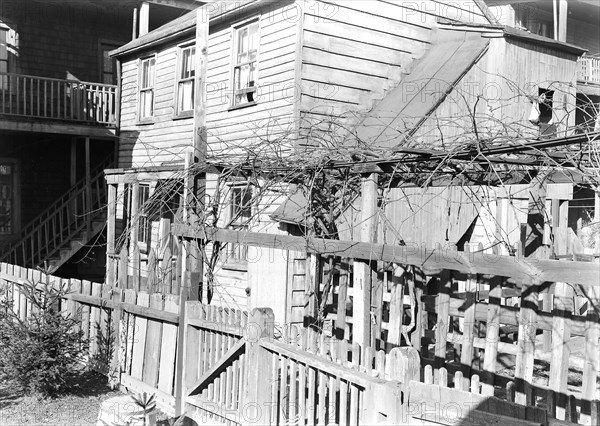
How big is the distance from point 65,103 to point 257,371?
585 inches

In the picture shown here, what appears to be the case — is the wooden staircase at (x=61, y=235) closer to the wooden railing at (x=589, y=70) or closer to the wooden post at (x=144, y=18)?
the wooden post at (x=144, y=18)

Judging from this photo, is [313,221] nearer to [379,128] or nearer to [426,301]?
[426,301]

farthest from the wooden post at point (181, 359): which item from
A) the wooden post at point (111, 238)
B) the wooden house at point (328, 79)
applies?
the wooden post at point (111, 238)

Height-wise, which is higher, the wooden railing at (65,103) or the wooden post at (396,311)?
the wooden railing at (65,103)

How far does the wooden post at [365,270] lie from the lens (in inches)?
230

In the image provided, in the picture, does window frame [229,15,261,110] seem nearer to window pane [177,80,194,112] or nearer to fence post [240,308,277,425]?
window pane [177,80,194,112]

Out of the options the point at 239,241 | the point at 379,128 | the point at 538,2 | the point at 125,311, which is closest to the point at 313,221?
the point at 239,241

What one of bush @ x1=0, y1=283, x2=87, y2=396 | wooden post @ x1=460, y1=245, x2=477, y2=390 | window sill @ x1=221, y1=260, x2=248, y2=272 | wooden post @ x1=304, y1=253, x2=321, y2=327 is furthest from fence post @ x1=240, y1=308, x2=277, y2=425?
window sill @ x1=221, y1=260, x2=248, y2=272

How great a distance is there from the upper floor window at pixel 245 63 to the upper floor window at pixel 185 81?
2214 millimetres

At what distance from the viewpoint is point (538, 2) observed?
2628 centimetres

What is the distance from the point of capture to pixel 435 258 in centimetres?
489

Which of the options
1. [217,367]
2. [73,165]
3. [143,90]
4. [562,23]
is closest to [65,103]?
[73,165]

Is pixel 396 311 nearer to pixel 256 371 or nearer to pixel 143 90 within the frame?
pixel 256 371

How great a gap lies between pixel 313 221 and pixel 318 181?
0.48 metres
